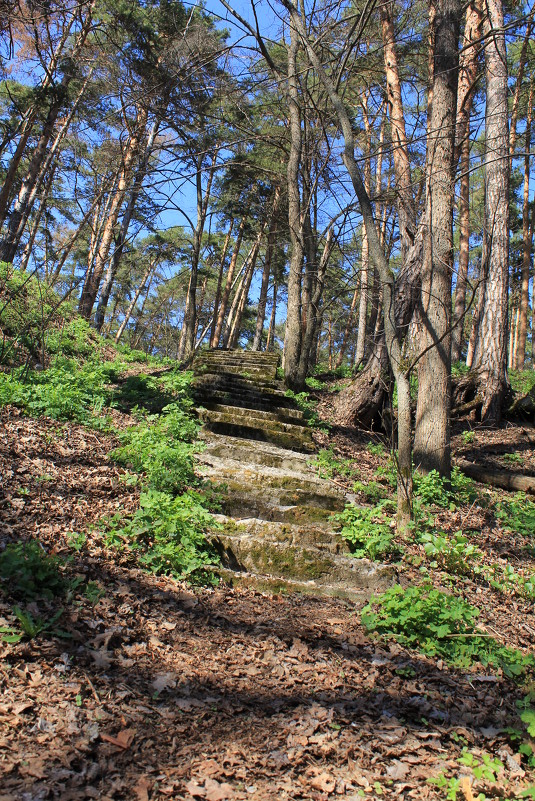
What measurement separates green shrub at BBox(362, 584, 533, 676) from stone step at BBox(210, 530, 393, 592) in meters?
0.87

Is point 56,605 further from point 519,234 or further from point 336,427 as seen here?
point 519,234

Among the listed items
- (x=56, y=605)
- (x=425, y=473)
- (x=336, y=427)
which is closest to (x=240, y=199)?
(x=336, y=427)

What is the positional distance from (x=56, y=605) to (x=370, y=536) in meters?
2.67

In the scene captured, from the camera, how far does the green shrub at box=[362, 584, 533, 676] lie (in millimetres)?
2799

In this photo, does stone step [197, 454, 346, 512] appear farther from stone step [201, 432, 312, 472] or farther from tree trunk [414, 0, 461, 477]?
tree trunk [414, 0, 461, 477]

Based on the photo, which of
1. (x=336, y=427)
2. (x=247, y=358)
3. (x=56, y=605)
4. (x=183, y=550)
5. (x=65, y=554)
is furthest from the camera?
(x=247, y=358)

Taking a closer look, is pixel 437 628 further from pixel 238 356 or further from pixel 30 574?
pixel 238 356

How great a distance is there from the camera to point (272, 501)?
16.7ft

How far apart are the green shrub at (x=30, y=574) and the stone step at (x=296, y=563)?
4.71 feet

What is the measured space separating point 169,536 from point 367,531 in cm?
183

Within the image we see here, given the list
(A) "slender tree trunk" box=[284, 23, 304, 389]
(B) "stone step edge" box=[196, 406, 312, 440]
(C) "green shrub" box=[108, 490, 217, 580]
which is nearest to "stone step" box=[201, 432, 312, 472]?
(B) "stone step edge" box=[196, 406, 312, 440]

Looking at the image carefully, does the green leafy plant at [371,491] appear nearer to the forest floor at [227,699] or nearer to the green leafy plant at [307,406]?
the forest floor at [227,699]

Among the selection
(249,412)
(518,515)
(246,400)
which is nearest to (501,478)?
(518,515)

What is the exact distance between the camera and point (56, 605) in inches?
104
